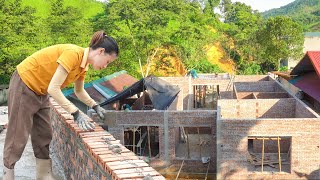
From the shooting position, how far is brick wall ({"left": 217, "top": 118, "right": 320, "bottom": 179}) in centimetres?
1067

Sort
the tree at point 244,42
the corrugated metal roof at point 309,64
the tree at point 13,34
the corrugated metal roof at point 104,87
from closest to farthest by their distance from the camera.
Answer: the corrugated metal roof at point 309,64
the corrugated metal roof at point 104,87
the tree at point 13,34
the tree at point 244,42

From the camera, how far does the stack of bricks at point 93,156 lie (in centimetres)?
232

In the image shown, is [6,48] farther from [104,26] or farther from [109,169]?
[109,169]

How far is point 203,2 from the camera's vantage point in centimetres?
5328

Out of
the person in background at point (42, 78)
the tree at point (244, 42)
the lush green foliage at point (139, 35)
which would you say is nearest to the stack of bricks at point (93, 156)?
the person in background at point (42, 78)

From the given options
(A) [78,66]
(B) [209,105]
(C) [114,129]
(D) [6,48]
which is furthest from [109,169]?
(B) [209,105]

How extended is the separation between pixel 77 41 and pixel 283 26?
586 inches

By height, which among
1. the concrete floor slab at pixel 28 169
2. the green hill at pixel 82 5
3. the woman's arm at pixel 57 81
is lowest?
the concrete floor slab at pixel 28 169

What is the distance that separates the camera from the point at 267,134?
10.7 m

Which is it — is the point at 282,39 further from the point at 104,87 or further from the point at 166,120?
the point at 166,120

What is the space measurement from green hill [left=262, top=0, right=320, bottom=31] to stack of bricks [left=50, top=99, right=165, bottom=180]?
66.6 metres

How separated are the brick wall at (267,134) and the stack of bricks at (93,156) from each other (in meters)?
7.23

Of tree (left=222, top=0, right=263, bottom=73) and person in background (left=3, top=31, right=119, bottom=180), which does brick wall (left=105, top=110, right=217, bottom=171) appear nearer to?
person in background (left=3, top=31, right=119, bottom=180)

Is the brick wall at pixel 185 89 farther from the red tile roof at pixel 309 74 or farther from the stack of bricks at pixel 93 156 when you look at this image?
the stack of bricks at pixel 93 156
